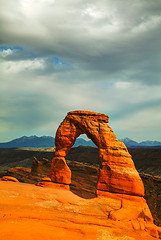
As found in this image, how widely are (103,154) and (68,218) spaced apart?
26.2 ft

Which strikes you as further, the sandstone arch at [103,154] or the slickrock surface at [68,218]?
the sandstone arch at [103,154]

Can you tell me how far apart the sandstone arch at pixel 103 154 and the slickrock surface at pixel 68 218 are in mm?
1374

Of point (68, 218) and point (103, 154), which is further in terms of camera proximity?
point (103, 154)

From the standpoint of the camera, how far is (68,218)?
901 cm

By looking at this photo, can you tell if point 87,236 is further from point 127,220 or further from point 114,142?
point 114,142

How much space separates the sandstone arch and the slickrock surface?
137cm

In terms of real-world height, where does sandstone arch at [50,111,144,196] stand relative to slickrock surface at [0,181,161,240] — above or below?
above

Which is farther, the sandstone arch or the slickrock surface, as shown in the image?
the sandstone arch

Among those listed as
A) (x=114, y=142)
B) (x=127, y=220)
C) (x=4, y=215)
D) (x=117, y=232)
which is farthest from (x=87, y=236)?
(x=114, y=142)

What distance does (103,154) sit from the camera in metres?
16.4

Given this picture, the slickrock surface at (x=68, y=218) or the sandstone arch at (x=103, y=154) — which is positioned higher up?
the sandstone arch at (x=103, y=154)

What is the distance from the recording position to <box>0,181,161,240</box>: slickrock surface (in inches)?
281

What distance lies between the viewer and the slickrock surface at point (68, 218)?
7.13 metres

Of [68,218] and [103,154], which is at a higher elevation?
[103,154]
